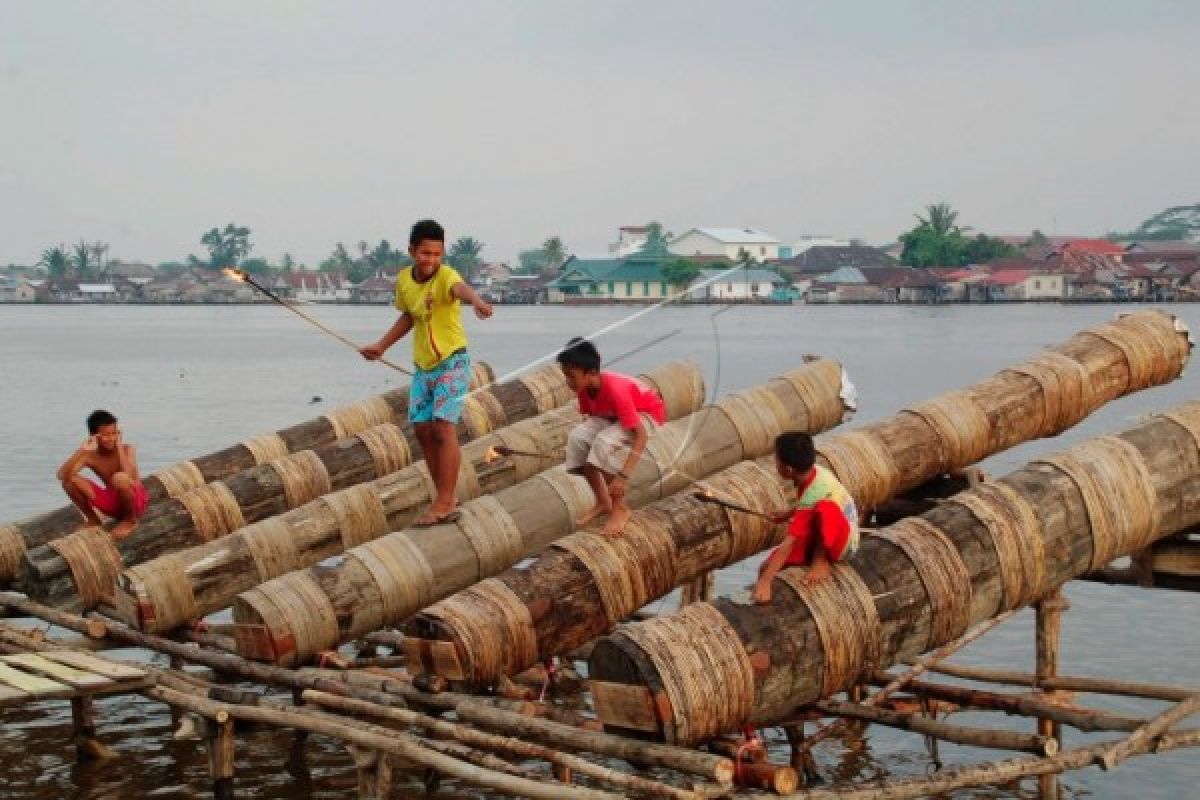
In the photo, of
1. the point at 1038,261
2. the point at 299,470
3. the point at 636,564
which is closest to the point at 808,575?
the point at 636,564

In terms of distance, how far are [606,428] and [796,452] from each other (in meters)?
2.07

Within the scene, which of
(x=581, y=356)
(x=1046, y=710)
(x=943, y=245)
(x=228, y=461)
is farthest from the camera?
(x=943, y=245)

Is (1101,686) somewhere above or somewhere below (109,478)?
below

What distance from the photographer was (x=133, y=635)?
42.0ft

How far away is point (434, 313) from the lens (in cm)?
1232

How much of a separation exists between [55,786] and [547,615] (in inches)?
228

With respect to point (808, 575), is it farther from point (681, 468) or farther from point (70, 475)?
point (70, 475)

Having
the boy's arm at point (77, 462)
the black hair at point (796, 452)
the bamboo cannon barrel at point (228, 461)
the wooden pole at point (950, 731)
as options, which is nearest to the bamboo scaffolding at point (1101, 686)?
the wooden pole at point (950, 731)

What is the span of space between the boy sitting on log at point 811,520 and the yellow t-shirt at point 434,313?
10.8 ft

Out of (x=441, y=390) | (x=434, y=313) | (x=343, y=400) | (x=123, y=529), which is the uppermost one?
(x=434, y=313)

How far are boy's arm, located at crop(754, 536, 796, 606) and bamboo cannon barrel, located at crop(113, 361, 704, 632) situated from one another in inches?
108

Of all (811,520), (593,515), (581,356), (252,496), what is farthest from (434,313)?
(811,520)

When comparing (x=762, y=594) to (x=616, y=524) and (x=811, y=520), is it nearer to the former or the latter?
(x=811, y=520)

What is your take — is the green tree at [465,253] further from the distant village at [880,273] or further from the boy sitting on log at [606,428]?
the boy sitting on log at [606,428]
